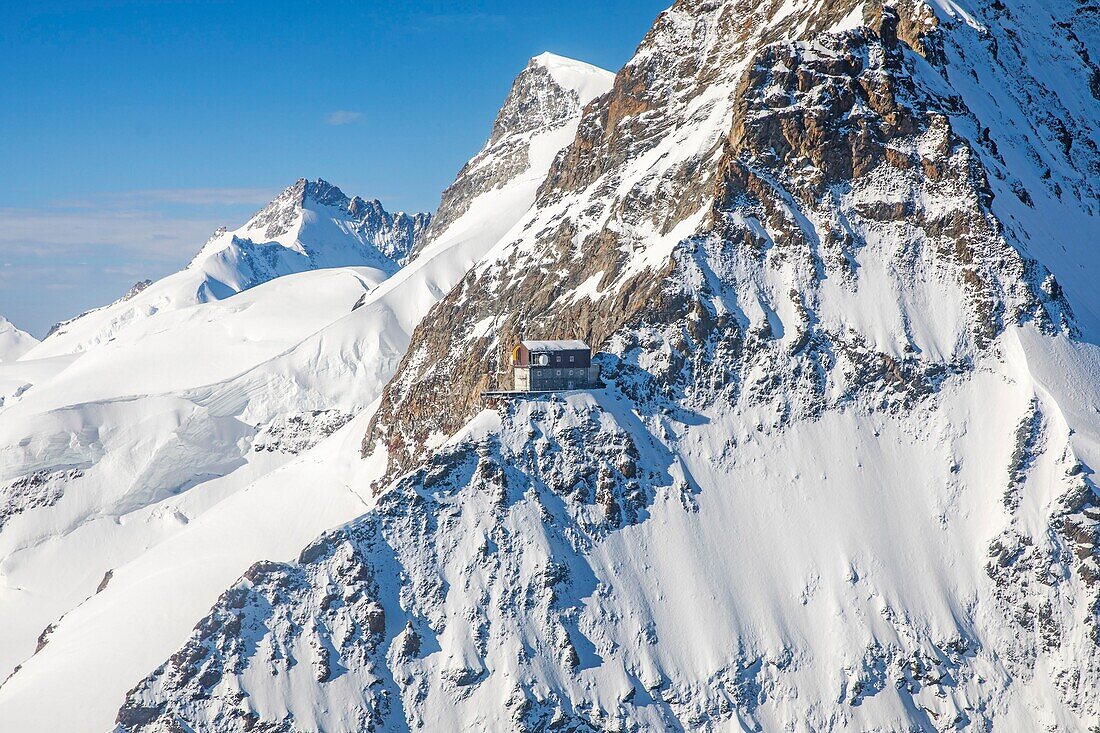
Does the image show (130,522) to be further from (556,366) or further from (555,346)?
(555,346)

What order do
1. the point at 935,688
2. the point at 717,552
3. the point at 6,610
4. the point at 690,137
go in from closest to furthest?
the point at 935,688 → the point at 717,552 → the point at 690,137 → the point at 6,610

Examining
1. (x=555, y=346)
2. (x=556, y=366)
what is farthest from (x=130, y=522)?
(x=555, y=346)

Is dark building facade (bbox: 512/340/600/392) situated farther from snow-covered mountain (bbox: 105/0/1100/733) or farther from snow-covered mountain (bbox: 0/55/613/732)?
snow-covered mountain (bbox: 0/55/613/732)

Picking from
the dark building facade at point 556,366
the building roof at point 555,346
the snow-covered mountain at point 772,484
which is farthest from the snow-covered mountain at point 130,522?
the building roof at point 555,346

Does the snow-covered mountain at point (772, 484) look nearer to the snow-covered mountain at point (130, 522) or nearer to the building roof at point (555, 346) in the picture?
the building roof at point (555, 346)

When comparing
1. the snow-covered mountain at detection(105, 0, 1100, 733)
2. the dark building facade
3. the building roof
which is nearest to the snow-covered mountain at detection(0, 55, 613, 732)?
the snow-covered mountain at detection(105, 0, 1100, 733)

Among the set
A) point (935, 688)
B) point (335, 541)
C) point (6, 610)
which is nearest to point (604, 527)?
point (335, 541)

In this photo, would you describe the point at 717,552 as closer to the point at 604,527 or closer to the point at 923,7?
the point at 604,527
